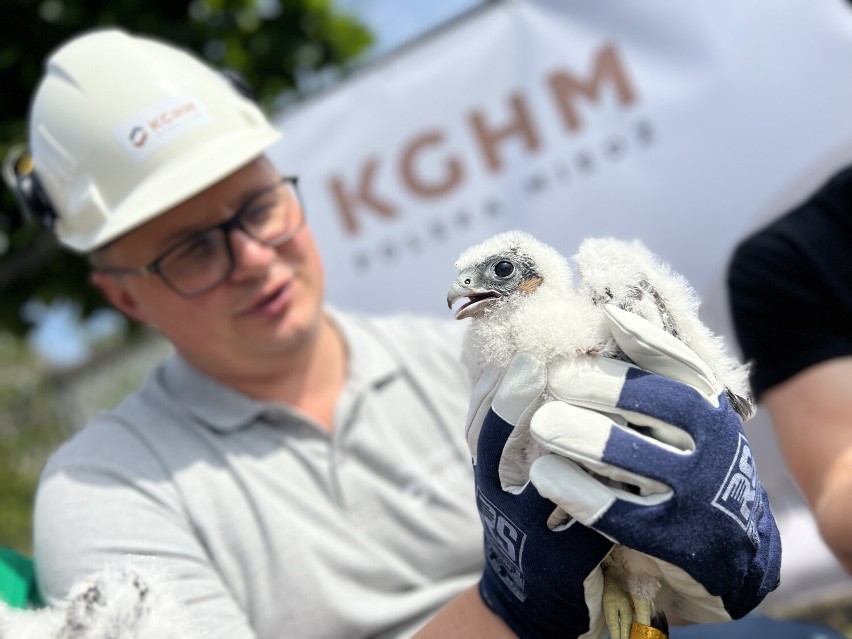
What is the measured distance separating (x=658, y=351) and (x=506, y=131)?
191 centimetres

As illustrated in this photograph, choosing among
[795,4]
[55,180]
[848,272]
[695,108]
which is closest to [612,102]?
[695,108]

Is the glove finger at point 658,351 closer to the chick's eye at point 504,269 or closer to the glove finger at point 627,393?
the glove finger at point 627,393

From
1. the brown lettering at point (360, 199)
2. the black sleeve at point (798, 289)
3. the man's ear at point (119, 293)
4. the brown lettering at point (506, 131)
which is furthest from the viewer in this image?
the brown lettering at point (360, 199)

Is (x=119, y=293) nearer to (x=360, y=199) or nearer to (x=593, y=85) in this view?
(x=360, y=199)

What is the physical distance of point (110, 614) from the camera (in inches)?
29.3

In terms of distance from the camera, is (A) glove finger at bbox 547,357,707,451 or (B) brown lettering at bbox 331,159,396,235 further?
(B) brown lettering at bbox 331,159,396,235

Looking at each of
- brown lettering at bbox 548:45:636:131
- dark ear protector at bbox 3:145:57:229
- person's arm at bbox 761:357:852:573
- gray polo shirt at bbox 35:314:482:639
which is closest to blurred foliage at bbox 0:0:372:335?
brown lettering at bbox 548:45:636:131

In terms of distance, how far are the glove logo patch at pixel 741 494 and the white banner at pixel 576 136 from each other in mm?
1563

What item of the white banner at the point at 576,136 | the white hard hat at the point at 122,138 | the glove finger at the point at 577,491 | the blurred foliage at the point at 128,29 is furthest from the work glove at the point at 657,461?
the blurred foliage at the point at 128,29

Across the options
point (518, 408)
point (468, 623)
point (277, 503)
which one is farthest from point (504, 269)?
point (277, 503)

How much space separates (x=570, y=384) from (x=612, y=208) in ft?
5.87

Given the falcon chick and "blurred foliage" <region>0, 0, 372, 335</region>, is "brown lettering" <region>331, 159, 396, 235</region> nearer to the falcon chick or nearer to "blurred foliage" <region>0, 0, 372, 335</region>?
"blurred foliage" <region>0, 0, 372, 335</region>

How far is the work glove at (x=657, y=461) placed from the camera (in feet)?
2.70

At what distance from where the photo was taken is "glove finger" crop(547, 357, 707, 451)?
85 cm
